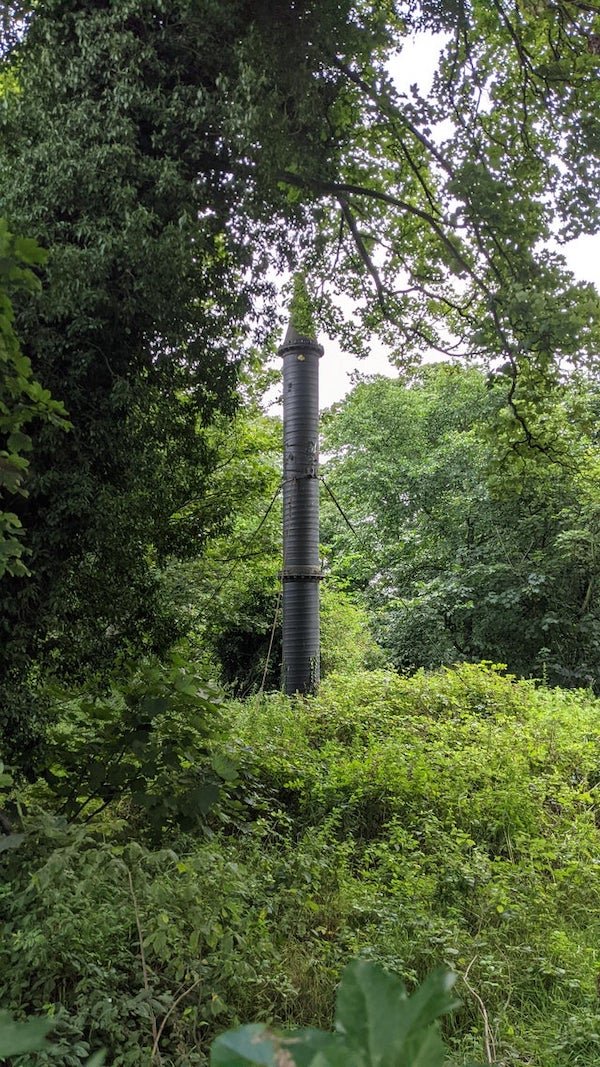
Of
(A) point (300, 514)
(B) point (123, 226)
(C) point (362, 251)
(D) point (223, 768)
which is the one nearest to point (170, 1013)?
(D) point (223, 768)

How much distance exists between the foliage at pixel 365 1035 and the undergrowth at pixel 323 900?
1917 mm

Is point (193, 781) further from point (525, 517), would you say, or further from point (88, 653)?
point (525, 517)

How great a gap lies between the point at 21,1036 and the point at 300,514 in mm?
7450

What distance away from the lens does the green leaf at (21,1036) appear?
0.41m

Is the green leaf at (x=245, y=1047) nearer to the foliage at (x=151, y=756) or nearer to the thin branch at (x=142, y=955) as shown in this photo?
the thin branch at (x=142, y=955)

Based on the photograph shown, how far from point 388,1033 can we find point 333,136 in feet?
17.1

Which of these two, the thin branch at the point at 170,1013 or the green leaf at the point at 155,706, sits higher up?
the green leaf at the point at 155,706

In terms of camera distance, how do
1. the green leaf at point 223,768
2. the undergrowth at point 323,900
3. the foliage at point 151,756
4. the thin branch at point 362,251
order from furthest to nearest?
the thin branch at point 362,251
the foliage at point 151,756
the green leaf at point 223,768
the undergrowth at point 323,900

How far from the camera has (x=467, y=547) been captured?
13477 millimetres

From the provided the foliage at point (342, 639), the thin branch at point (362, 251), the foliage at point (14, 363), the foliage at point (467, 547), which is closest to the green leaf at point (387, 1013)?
the foliage at point (14, 363)

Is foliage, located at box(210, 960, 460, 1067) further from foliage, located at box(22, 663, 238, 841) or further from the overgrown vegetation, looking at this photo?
foliage, located at box(22, 663, 238, 841)

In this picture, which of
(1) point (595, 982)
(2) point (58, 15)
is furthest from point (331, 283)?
(1) point (595, 982)

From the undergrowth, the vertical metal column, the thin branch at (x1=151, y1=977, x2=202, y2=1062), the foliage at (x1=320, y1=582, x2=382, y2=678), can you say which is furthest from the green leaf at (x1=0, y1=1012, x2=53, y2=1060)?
the foliage at (x1=320, y1=582, x2=382, y2=678)

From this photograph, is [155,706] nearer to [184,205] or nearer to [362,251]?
[184,205]
